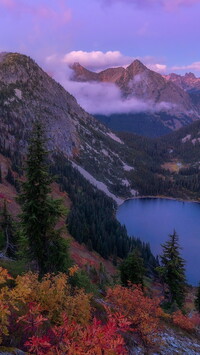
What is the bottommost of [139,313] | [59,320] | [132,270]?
[132,270]

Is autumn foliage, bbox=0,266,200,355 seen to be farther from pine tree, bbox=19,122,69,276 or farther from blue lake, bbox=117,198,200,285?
blue lake, bbox=117,198,200,285

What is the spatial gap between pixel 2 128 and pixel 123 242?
119 m

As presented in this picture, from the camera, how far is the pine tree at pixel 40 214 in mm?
25094

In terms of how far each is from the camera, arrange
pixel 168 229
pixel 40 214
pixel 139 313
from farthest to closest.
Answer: pixel 168 229
pixel 40 214
pixel 139 313

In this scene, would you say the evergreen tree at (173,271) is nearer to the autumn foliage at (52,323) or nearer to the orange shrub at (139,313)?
the orange shrub at (139,313)

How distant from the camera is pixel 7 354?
33.0ft

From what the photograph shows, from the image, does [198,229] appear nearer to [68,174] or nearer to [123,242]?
[123,242]

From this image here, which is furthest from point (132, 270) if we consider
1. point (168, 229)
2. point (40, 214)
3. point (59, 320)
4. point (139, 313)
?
point (168, 229)

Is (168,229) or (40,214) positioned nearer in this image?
(40,214)

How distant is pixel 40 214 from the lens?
26141mm

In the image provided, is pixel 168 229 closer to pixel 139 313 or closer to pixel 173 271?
pixel 173 271

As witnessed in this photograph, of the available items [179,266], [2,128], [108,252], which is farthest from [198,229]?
[2,128]

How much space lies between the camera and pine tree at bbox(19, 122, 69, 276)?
25.1 metres

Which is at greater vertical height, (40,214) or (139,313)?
(40,214)
